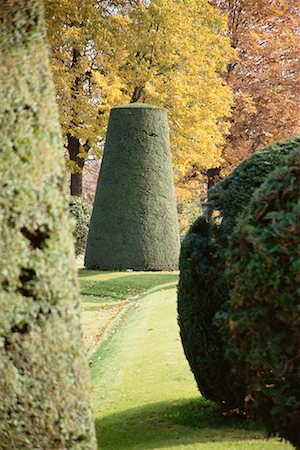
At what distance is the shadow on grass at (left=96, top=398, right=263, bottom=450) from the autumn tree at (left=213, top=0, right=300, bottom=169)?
22.7 m

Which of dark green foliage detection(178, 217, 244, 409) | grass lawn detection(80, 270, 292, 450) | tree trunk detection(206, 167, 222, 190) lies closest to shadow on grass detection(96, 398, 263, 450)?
grass lawn detection(80, 270, 292, 450)

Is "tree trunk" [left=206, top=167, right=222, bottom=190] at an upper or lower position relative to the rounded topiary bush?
upper

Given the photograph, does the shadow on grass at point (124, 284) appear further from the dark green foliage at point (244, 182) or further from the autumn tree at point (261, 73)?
the autumn tree at point (261, 73)

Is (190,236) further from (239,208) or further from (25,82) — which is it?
(25,82)

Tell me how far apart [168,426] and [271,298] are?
2957 mm

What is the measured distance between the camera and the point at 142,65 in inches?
902

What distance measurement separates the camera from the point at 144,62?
23016mm

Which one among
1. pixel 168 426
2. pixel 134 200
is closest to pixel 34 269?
pixel 168 426

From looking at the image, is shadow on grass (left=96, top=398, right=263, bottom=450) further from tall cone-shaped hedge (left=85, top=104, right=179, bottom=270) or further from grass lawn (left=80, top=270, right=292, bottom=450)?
tall cone-shaped hedge (left=85, top=104, right=179, bottom=270)

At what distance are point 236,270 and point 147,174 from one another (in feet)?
47.4

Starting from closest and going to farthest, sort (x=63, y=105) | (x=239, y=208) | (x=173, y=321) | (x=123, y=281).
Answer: (x=239, y=208) → (x=173, y=321) → (x=123, y=281) → (x=63, y=105)

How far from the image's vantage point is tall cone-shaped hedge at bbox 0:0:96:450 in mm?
4023

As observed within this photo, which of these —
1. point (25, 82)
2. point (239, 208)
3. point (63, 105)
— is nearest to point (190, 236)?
point (239, 208)

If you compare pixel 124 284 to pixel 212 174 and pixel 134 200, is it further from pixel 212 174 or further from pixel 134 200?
pixel 212 174
